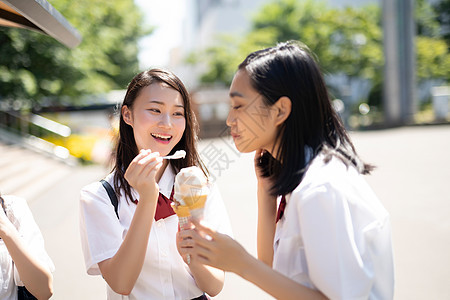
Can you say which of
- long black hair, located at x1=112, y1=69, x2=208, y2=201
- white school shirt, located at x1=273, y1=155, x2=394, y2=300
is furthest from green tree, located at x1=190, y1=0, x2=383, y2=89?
white school shirt, located at x1=273, y1=155, x2=394, y2=300

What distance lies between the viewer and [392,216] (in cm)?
585

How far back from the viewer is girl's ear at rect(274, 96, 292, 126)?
1485mm

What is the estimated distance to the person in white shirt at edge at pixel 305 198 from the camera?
50.5 inches

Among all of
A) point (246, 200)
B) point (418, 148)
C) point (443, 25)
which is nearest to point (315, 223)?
point (246, 200)

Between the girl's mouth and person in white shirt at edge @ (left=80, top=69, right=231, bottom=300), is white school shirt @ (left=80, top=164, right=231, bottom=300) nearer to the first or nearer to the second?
person in white shirt at edge @ (left=80, top=69, right=231, bottom=300)

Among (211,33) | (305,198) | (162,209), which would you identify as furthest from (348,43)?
(211,33)

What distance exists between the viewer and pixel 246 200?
7629 mm

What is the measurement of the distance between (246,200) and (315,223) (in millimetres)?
6392

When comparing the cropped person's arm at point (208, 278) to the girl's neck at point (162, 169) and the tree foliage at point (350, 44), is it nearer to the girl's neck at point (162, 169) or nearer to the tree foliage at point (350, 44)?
the girl's neck at point (162, 169)

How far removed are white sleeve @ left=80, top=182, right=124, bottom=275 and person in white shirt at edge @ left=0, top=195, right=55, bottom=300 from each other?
279mm

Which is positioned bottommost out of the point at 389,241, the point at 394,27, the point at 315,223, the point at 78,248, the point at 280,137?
the point at 78,248

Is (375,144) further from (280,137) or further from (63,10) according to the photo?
(280,137)

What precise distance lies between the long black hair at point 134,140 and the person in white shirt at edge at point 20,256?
49 centimetres

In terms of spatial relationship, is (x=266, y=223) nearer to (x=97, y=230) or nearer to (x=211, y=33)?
(x=97, y=230)
